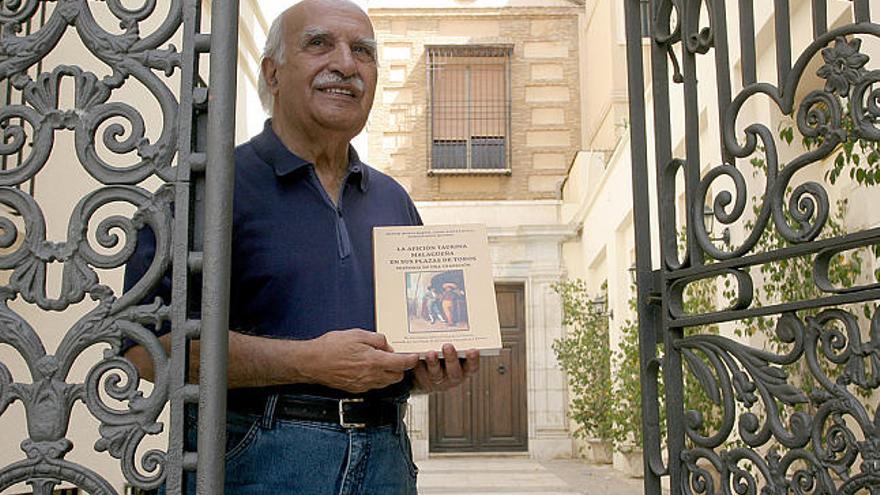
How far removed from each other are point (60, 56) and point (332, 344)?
2444mm

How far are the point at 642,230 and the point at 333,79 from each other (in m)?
0.79

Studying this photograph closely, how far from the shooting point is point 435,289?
203 centimetres

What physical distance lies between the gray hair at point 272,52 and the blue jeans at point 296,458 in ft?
2.40

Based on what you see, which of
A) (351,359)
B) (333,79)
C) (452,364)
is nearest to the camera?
(351,359)

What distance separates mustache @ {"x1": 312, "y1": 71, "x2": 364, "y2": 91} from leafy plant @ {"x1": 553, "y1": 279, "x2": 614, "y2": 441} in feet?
28.8

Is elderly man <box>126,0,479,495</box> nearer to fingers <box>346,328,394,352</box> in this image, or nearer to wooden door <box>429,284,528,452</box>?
fingers <box>346,328,394,352</box>

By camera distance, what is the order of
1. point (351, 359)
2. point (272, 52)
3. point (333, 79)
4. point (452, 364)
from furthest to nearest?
point (272, 52), point (333, 79), point (452, 364), point (351, 359)

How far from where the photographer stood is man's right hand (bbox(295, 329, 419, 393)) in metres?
1.89

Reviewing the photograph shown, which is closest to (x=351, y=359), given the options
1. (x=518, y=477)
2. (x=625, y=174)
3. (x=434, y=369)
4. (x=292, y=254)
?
(x=434, y=369)

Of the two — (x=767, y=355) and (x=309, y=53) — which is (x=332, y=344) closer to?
(x=309, y=53)

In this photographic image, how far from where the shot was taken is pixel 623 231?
1083 centimetres

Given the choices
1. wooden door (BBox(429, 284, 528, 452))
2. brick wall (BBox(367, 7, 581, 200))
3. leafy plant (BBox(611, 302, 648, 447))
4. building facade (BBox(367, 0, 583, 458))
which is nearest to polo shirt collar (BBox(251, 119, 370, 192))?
leafy plant (BBox(611, 302, 648, 447))

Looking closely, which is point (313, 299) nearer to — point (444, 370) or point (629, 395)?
point (444, 370)

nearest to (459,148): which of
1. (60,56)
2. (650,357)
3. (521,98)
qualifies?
(521,98)
